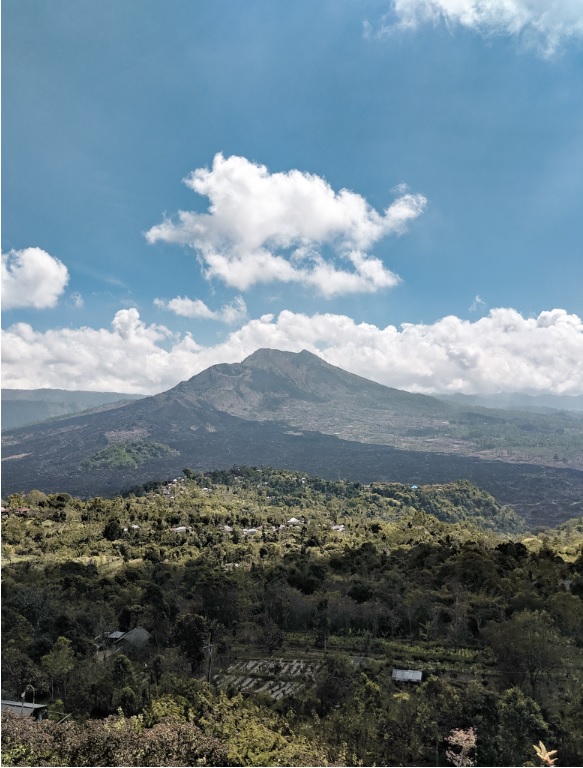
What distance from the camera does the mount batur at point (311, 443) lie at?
289 feet

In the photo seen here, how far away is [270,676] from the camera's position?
15578 millimetres

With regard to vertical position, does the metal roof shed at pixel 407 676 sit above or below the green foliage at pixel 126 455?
above

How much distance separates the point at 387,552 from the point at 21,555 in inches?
846

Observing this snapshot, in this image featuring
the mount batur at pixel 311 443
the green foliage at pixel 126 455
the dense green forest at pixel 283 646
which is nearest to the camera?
the dense green forest at pixel 283 646

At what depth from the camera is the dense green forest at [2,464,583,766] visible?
30.7 feet

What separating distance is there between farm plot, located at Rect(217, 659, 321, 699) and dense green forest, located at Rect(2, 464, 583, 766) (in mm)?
90

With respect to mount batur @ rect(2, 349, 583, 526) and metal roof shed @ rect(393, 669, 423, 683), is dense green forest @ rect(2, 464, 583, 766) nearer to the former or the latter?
metal roof shed @ rect(393, 669, 423, 683)

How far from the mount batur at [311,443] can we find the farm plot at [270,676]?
56423 mm

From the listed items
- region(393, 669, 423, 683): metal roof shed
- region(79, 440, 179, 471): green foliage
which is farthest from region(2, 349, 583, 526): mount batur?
Result: region(393, 669, 423, 683): metal roof shed

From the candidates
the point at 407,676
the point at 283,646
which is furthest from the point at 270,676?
the point at 407,676

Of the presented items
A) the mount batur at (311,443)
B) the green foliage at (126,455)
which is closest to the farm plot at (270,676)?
the mount batur at (311,443)

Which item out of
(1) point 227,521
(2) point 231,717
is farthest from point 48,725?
(1) point 227,521

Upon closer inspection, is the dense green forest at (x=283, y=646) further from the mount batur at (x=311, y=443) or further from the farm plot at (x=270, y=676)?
the mount batur at (x=311, y=443)

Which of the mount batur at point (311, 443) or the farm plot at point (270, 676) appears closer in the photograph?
the farm plot at point (270, 676)
